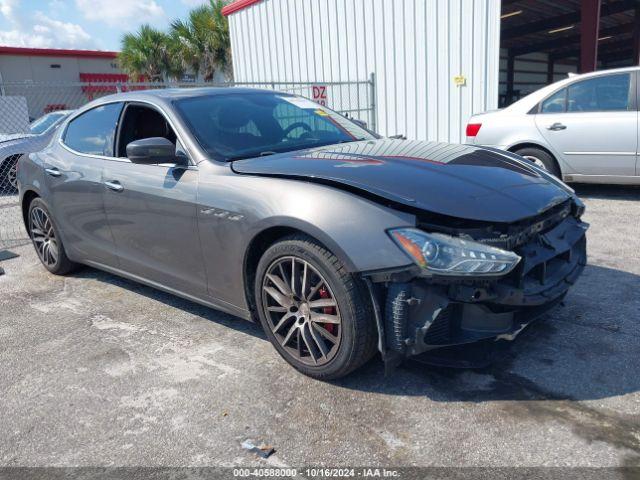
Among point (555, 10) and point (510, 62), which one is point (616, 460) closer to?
point (555, 10)

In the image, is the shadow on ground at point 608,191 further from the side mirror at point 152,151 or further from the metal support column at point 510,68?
the metal support column at point 510,68

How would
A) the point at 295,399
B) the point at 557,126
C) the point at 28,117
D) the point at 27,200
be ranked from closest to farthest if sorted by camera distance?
the point at 295,399 → the point at 27,200 → the point at 557,126 → the point at 28,117

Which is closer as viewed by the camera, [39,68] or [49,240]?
[49,240]

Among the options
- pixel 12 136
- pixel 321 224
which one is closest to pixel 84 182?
pixel 321 224

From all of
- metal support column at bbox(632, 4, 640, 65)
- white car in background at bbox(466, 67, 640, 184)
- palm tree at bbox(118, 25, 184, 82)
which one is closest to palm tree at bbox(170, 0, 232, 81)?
palm tree at bbox(118, 25, 184, 82)

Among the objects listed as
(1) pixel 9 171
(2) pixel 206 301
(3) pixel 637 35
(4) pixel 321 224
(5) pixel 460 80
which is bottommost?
(2) pixel 206 301

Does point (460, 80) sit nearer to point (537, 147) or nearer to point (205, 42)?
point (537, 147)

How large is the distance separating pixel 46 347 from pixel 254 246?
5.56ft

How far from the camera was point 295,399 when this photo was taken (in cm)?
275

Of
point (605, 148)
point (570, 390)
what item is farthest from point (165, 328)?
point (605, 148)

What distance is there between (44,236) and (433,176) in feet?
12.5

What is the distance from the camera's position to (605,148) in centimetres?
634

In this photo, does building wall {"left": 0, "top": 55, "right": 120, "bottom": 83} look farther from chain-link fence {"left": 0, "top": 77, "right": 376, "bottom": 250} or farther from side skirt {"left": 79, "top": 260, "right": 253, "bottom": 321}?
side skirt {"left": 79, "top": 260, "right": 253, "bottom": 321}

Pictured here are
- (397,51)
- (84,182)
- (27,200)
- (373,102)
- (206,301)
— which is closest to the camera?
(206,301)
